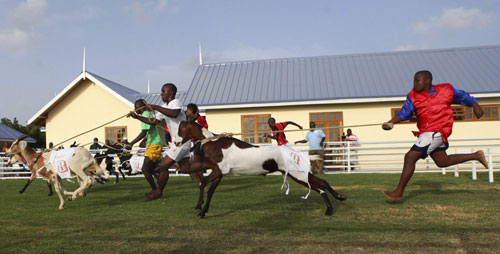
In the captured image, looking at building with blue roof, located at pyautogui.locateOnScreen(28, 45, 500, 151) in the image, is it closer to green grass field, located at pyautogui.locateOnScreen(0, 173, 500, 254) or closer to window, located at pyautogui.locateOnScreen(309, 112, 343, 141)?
window, located at pyautogui.locateOnScreen(309, 112, 343, 141)

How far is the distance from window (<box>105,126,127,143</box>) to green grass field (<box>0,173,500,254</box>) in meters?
14.2

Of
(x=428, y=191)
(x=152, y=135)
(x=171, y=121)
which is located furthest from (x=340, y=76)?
(x=171, y=121)

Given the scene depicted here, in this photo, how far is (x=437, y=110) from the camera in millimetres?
5934

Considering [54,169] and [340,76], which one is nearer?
[54,169]

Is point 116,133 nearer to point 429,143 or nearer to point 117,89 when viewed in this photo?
point 117,89

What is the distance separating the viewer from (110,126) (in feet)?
73.8

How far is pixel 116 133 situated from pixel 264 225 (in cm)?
1876

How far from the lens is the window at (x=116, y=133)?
73.3ft

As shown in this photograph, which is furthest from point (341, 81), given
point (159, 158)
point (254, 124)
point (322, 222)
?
point (322, 222)

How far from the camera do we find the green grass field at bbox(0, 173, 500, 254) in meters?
4.23

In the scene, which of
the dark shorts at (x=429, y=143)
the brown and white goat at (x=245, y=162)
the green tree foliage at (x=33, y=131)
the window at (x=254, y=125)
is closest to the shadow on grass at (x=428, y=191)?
the dark shorts at (x=429, y=143)

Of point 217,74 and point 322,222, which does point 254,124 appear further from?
point 322,222

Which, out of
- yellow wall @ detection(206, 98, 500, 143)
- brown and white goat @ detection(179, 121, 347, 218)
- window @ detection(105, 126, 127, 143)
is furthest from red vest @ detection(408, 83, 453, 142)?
window @ detection(105, 126, 127, 143)

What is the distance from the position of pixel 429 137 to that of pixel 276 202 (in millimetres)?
2942
